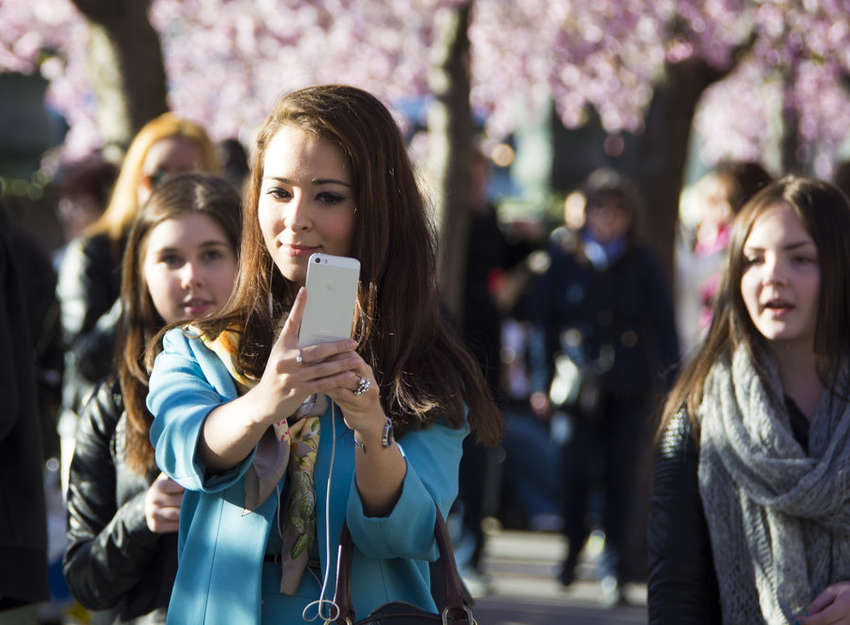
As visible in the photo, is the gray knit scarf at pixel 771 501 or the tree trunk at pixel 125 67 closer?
the gray knit scarf at pixel 771 501

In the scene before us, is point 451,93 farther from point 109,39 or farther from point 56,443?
point 56,443

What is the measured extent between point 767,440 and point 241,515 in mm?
1326

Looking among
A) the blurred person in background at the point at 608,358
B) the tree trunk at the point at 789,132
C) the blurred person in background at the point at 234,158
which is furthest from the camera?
the tree trunk at the point at 789,132

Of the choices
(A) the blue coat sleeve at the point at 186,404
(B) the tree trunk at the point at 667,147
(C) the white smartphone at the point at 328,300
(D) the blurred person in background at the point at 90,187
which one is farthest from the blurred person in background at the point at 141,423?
(B) the tree trunk at the point at 667,147

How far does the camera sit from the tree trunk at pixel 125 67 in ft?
24.9

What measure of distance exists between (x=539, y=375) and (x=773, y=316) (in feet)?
17.5

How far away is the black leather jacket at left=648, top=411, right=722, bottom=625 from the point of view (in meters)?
3.29

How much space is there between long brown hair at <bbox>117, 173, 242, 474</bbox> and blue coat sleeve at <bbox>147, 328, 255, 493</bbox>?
803 mm

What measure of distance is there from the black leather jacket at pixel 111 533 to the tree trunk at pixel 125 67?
4289 mm

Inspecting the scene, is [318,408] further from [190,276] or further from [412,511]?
[190,276]

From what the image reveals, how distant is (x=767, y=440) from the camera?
3.26m

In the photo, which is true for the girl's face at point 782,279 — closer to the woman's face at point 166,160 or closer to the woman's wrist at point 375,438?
the woman's wrist at point 375,438

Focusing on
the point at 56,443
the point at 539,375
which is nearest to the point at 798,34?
the point at 539,375

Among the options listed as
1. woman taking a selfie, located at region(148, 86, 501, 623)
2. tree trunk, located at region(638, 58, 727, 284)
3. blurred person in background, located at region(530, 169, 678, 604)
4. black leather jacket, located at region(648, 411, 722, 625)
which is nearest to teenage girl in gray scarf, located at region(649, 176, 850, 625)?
black leather jacket, located at region(648, 411, 722, 625)
